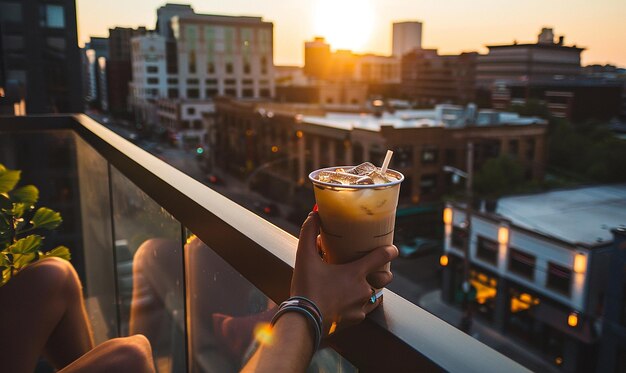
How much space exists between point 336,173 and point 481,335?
12.3 m

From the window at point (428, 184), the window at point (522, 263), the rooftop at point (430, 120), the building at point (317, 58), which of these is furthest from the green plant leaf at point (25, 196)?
the building at point (317, 58)

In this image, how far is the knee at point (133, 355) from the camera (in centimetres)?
97

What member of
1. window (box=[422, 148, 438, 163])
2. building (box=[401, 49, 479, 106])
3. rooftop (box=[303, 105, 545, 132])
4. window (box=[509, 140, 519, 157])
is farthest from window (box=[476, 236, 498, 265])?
building (box=[401, 49, 479, 106])

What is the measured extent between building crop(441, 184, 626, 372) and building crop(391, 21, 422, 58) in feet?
198

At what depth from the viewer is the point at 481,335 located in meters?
11.9

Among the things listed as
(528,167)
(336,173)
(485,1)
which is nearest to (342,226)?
(336,173)

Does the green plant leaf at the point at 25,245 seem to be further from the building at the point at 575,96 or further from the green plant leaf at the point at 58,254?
the building at the point at 575,96

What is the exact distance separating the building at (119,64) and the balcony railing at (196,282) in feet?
155

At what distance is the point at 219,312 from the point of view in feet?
3.62

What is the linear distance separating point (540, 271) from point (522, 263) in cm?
52

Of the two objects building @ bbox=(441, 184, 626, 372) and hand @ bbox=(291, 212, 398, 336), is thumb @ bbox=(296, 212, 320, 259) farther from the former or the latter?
building @ bbox=(441, 184, 626, 372)

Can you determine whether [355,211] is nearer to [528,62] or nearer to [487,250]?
[487,250]

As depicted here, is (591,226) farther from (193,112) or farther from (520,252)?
(193,112)

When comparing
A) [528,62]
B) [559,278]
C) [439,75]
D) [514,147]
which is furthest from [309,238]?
[528,62]
